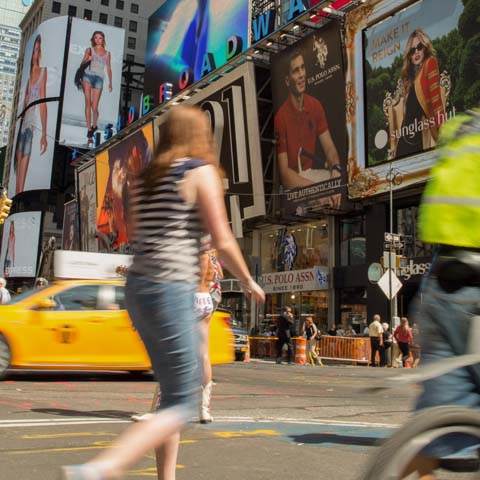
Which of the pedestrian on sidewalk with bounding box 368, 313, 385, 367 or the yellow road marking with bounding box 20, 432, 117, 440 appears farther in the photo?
the pedestrian on sidewalk with bounding box 368, 313, 385, 367

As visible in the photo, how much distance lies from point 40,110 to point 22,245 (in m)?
18.0

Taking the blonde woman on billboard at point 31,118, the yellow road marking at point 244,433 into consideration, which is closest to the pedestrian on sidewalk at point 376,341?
the yellow road marking at point 244,433

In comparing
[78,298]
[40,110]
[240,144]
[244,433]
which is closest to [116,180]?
[240,144]

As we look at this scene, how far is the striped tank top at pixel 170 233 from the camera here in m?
2.65

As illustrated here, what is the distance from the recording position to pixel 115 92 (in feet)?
279

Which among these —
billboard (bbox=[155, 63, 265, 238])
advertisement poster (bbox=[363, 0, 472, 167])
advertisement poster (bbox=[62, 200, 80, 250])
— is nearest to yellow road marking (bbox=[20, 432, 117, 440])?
advertisement poster (bbox=[363, 0, 472, 167])

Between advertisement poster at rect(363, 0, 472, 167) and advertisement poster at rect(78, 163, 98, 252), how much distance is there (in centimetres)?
3464

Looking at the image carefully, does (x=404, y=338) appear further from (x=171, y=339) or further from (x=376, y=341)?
(x=171, y=339)

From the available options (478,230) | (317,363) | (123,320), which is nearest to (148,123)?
(317,363)

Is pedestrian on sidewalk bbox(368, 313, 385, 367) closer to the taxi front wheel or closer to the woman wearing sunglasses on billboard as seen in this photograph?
the woman wearing sunglasses on billboard

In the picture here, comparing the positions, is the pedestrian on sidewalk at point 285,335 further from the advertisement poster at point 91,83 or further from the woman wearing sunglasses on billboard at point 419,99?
the advertisement poster at point 91,83

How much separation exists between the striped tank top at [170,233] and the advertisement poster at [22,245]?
270 ft

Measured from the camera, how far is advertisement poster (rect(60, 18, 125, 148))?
8081 cm

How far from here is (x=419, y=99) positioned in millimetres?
26828
